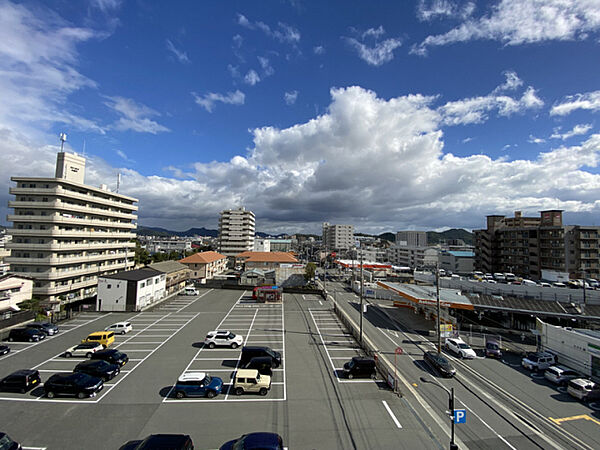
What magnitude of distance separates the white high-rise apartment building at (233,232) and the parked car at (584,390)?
86611 millimetres

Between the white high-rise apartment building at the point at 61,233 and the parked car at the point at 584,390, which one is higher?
the white high-rise apartment building at the point at 61,233

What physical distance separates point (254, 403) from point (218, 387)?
2280 mm

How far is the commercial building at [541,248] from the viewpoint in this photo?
2106 inches

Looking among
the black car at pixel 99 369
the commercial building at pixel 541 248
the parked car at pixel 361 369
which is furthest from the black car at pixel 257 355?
the commercial building at pixel 541 248

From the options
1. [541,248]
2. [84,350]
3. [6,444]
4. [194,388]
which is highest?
[541,248]

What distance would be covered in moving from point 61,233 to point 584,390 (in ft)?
187

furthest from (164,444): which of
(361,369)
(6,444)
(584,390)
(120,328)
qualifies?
(584,390)

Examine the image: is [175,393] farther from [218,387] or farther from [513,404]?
[513,404]

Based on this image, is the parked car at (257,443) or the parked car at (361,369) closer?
the parked car at (257,443)

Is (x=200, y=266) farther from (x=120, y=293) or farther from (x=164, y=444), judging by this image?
(x=164, y=444)

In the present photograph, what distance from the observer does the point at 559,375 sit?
18.4 m

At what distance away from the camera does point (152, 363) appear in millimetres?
19422

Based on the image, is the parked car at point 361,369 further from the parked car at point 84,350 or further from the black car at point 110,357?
the parked car at point 84,350

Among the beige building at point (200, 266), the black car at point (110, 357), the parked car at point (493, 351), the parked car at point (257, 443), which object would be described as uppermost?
the beige building at point (200, 266)
